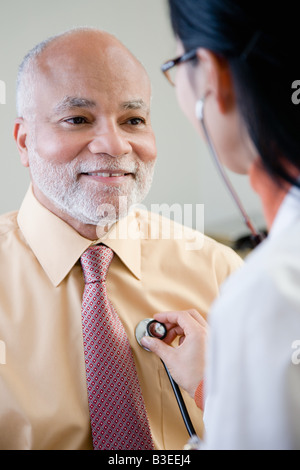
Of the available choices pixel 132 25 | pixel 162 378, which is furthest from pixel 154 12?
pixel 162 378

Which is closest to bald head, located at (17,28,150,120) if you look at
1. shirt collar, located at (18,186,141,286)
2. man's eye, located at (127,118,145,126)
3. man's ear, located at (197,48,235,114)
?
man's eye, located at (127,118,145,126)

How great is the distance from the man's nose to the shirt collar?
0.17 metres

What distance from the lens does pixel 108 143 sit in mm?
1144

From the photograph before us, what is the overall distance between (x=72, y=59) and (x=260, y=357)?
0.85 meters

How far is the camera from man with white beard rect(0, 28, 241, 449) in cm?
101

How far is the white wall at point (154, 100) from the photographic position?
74.0 inches

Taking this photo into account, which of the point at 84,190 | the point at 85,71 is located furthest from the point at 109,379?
the point at 85,71

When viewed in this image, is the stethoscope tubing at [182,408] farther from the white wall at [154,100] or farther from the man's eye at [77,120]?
the white wall at [154,100]

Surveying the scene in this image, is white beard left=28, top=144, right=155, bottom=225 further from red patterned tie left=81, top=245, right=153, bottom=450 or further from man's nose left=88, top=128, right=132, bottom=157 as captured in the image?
red patterned tie left=81, top=245, right=153, bottom=450

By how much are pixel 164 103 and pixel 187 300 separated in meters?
1.44

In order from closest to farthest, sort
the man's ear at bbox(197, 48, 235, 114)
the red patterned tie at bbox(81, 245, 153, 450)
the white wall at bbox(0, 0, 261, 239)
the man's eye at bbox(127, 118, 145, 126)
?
the man's ear at bbox(197, 48, 235, 114), the red patterned tie at bbox(81, 245, 153, 450), the man's eye at bbox(127, 118, 145, 126), the white wall at bbox(0, 0, 261, 239)

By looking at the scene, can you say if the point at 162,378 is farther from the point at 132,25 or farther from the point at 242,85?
the point at 132,25

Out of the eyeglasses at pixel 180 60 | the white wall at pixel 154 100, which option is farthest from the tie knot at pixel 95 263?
the white wall at pixel 154 100

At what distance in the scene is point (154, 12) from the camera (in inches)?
92.6
